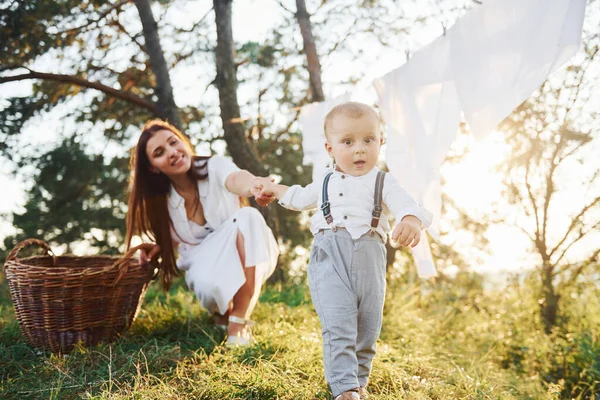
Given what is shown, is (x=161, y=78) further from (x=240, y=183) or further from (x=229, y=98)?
A: (x=240, y=183)

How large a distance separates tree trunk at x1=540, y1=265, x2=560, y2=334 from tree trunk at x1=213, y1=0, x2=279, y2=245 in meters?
2.44

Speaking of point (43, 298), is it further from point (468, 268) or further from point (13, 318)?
point (468, 268)

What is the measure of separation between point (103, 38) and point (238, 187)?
129 inches

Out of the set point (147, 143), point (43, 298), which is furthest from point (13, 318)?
point (147, 143)

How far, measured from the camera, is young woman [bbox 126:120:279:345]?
287 centimetres

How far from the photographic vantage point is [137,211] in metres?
3.16

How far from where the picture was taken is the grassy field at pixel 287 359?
2.12 m

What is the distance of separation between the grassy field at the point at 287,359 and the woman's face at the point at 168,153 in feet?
3.05

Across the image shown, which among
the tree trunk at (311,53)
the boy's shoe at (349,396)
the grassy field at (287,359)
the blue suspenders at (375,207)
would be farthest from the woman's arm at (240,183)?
the tree trunk at (311,53)

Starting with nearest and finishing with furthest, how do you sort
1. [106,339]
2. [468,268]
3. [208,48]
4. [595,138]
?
[106,339]
[595,138]
[208,48]
[468,268]

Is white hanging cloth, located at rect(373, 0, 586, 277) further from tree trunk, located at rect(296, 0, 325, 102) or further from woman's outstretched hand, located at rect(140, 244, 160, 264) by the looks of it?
tree trunk, located at rect(296, 0, 325, 102)

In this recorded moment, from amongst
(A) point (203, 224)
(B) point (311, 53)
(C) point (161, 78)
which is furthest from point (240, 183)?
(C) point (161, 78)

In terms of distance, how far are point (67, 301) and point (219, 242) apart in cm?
85

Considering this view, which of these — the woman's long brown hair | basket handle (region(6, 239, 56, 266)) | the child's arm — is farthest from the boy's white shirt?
basket handle (region(6, 239, 56, 266))
